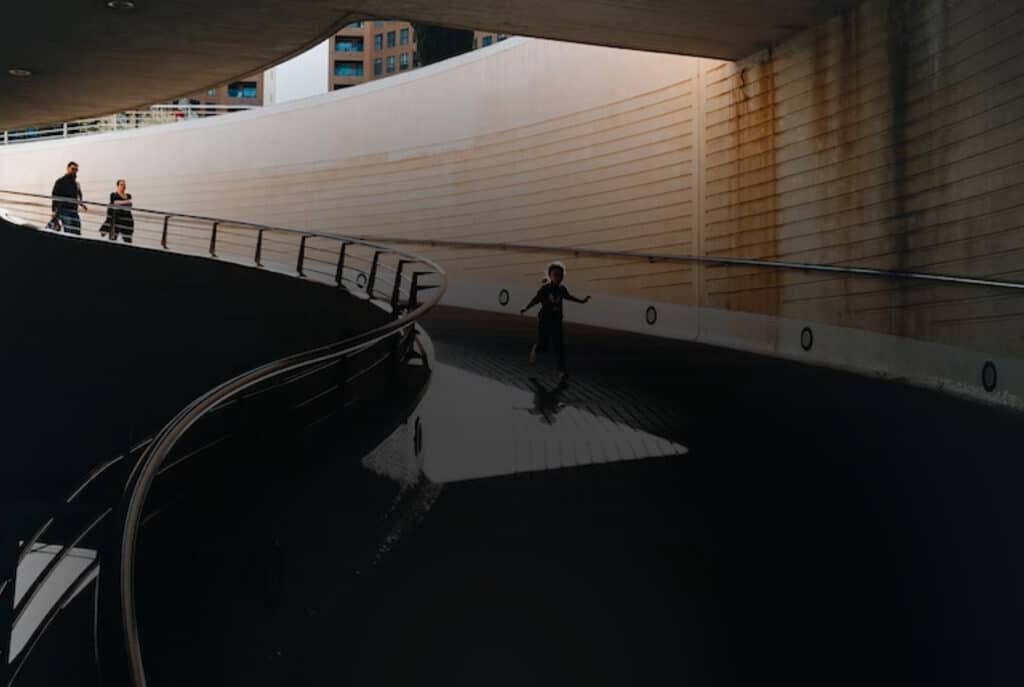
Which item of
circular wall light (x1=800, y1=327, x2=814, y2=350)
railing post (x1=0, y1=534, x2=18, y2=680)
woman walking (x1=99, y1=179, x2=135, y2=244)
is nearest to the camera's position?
railing post (x1=0, y1=534, x2=18, y2=680)

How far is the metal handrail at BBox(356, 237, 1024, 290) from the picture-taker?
8.61m

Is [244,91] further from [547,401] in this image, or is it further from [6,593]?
[6,593]

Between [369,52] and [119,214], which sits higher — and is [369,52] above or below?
above

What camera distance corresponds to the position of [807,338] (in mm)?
11055

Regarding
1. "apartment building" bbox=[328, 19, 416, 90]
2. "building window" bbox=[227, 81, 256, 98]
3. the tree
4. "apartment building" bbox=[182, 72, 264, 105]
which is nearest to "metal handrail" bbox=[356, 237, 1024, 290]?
the tree

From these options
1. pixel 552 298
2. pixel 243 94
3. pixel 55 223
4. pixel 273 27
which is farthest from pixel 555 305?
pixel 243 94

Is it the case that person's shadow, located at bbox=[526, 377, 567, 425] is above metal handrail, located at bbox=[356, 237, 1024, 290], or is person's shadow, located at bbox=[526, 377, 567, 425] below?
below

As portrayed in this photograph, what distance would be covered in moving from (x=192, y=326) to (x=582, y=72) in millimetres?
6757

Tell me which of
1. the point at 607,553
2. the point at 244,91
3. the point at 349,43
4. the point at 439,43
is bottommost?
the point at 607,553

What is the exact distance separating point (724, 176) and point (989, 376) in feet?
16.2

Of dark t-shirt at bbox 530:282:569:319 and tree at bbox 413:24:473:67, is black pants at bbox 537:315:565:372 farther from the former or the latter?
tree at bbox 413:24:473:67

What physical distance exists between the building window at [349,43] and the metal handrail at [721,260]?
205ft

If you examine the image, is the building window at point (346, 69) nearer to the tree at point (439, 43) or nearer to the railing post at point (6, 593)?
Result: the tree at point (439, 43)

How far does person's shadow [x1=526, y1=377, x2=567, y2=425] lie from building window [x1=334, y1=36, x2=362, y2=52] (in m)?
71.4
